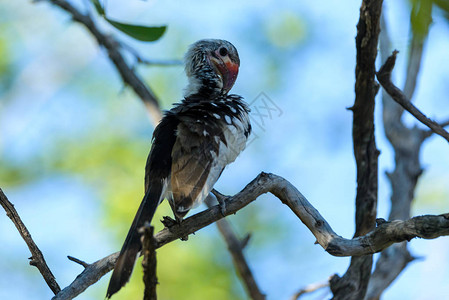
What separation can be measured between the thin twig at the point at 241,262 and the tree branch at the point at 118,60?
1.57m

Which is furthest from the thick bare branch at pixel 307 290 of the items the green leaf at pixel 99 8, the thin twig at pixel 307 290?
the green leaf at pixel 99 8

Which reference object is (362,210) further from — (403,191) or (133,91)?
(133,91)

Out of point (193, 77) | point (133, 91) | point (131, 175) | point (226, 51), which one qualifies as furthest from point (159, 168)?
point (131, 175)

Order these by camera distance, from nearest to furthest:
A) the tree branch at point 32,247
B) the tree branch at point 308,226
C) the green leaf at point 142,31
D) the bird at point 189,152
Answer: the tree branch at point 308,226 → the tree branch at point 32,247 → the bird at point 189,152 → the green leaf at point 142,31

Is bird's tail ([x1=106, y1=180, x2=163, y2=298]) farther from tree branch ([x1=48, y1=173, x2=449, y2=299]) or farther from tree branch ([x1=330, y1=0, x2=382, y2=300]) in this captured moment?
tree branch ([x1=330, y1=0, x2=382, y2=300])

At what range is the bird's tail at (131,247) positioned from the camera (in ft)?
9.39

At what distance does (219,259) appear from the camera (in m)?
8.23

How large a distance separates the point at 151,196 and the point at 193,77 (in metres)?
1.88

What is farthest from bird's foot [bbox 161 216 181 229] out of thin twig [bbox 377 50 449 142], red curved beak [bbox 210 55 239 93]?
red curved beak [bbox 210 55 239 93]

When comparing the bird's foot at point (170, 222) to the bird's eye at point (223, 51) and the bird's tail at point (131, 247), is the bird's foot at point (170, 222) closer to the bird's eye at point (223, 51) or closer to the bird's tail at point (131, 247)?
the bird's tail at point (131, 247)

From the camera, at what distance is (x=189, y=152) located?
3805 mm

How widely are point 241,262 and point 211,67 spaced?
1909 mm

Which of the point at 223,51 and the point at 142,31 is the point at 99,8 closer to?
the point at 142,31

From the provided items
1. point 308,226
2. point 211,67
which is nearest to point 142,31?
→ point 211,67
